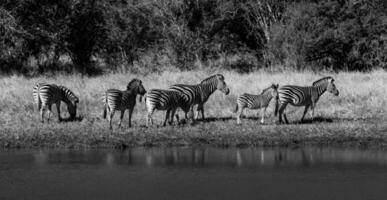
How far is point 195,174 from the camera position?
1348cm

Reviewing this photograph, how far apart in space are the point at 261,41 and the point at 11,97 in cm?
1627

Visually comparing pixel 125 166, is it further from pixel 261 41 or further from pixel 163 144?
pixel 261 41

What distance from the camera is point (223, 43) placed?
34656 millimetres

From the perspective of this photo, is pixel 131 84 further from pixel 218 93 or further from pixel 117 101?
pixel 218 93

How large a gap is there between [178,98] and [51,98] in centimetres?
331

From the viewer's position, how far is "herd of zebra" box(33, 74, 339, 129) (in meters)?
17.9

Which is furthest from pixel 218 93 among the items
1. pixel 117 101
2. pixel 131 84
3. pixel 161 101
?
pixel 117 101

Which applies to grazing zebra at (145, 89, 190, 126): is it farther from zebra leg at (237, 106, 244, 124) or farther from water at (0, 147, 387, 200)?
water at (0, 147, 387, 200)

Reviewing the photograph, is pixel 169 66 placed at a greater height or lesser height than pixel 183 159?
greater

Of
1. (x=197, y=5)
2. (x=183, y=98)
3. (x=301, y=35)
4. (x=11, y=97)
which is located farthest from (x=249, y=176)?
(x=197, y=5)

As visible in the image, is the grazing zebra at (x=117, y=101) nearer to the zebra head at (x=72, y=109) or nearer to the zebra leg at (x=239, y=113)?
the zebra head at (x=72, y=109)

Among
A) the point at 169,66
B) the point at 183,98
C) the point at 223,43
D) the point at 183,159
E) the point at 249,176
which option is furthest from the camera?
the point at 223,43

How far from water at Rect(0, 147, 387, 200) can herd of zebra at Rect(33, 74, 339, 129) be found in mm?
2354

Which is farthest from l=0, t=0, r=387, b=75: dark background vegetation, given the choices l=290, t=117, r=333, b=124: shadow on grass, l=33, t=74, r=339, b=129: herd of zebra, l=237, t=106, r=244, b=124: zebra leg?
l=237, t=106, r=244, b=124: zebra leg
